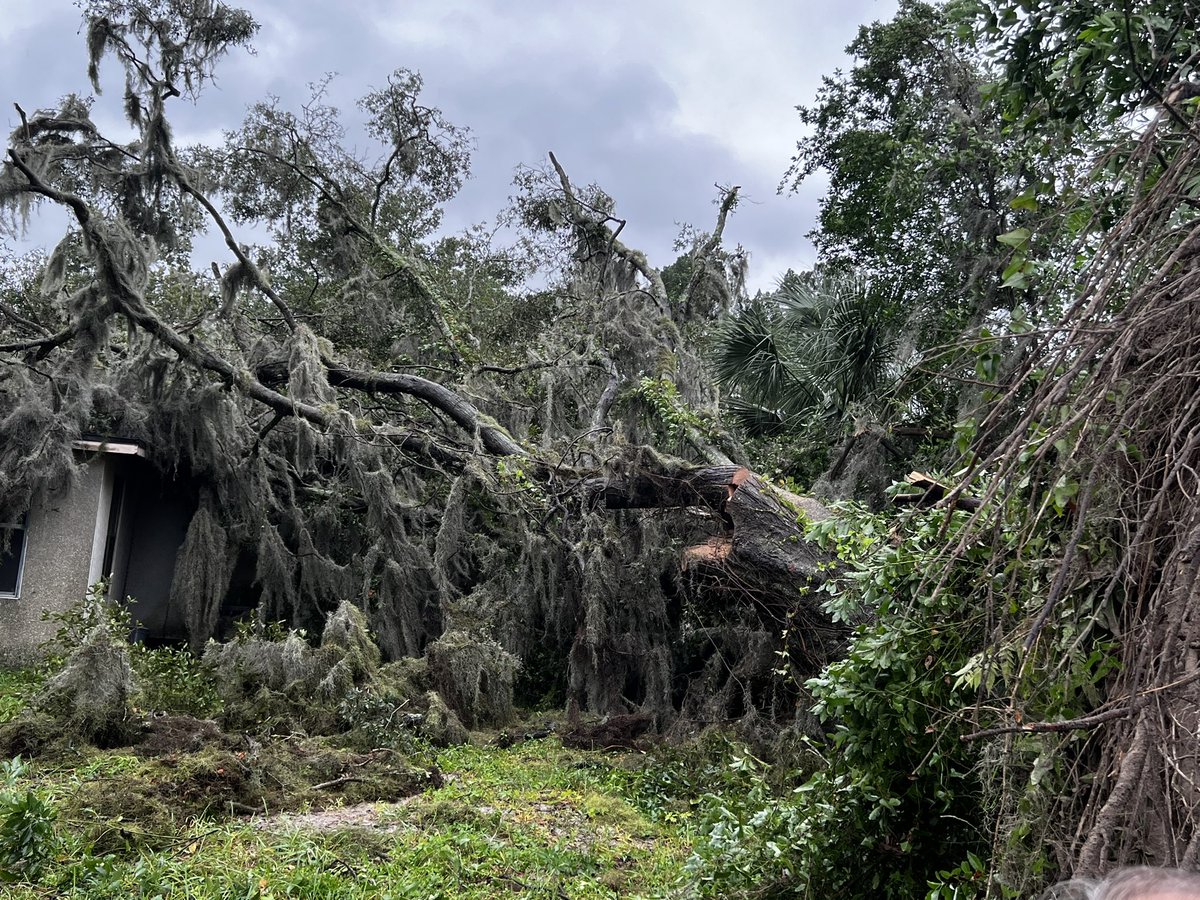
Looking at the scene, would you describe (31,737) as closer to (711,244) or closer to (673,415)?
(673,415)

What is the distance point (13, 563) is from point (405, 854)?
31.4 feet

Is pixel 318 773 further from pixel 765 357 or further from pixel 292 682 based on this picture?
pixel 765 357

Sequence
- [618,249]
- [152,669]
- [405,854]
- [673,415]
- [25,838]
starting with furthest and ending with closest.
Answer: [618,249]
[673,415]
[152,669]
[405,854]
[25,838]

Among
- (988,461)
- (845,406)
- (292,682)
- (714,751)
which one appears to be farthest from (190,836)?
(845,406)

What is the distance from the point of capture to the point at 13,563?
12.0 meters

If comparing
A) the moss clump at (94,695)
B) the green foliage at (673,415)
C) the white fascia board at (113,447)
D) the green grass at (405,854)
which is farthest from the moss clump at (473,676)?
the white fascia board at (113,447)

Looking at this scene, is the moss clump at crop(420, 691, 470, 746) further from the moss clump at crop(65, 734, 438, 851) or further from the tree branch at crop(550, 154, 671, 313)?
the tree branch at crop(550, 154, 671, 313)

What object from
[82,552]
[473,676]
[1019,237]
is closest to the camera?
[1019,237]

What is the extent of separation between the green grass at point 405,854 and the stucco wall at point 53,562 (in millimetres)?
6276

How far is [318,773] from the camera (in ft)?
21.4

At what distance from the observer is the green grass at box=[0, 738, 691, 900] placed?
4.34 meters

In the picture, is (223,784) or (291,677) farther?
(291,677)

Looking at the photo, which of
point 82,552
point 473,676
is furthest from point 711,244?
point 82,552

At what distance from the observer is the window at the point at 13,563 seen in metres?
11.9
